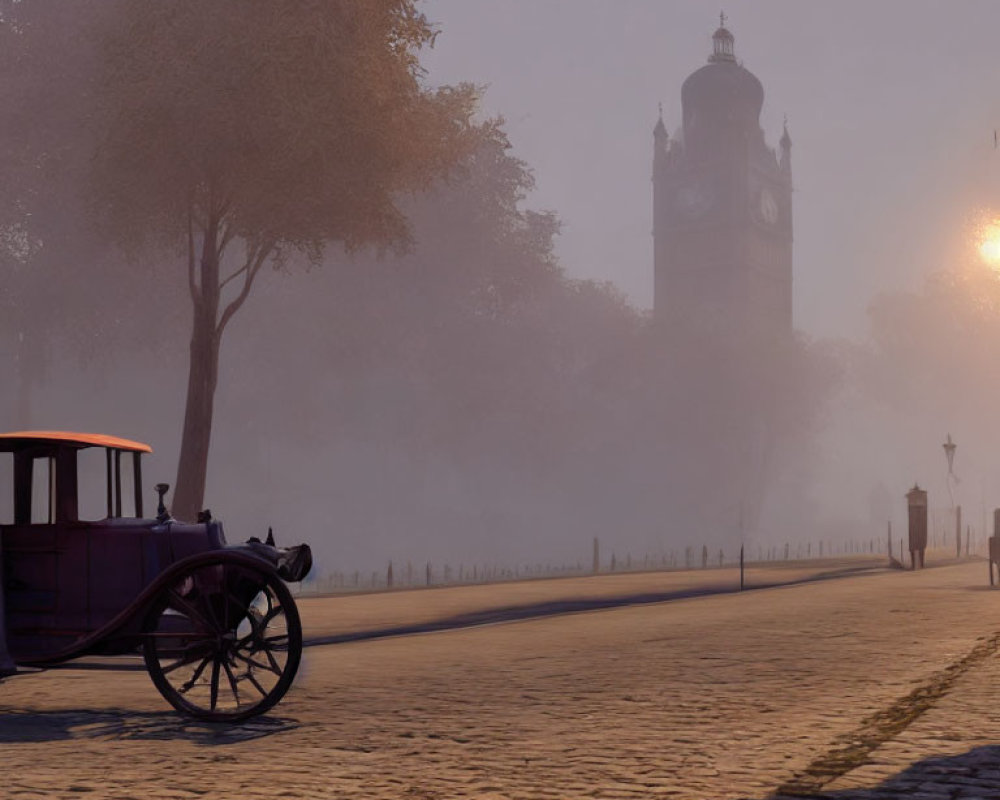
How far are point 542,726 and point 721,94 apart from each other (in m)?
143

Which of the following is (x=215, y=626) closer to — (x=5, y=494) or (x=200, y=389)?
(x=200, y=389)

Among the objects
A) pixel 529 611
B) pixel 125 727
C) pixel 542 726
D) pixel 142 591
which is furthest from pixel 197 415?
pixel 542 726

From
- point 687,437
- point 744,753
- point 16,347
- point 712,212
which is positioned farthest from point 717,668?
point 712,212

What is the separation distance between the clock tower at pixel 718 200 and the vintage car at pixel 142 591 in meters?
132

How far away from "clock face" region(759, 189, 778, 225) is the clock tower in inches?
4.4

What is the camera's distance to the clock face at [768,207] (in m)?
149

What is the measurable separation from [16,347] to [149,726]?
37829 millimetres

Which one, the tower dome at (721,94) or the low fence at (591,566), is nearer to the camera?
the low fence at (591,566)

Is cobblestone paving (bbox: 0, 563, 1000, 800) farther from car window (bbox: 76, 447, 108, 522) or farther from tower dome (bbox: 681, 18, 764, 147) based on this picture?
tower dome (bbox: 681, 18, 764, 147)

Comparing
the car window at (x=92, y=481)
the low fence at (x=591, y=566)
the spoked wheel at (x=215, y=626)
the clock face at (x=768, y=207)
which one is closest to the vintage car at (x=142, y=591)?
the spoked wheel at (x=215, y=626)

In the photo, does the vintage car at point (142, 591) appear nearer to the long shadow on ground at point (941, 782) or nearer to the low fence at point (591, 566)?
the long shadow on ground at point (941, 782)

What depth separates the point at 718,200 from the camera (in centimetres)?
14488

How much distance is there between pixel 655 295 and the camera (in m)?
150

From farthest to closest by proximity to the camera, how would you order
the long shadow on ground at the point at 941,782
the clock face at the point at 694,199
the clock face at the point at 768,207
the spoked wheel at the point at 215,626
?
the clock face at the point at 768,207
the clock face at the point at 694,199
the spoked wheel at the point at 215,626
the long shadow on ground at the point at 941,782
